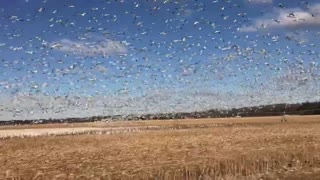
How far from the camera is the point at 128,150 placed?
39844 millimetres

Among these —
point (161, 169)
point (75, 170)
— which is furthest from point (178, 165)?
point (75, 170)

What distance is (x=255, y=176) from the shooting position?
926 inches

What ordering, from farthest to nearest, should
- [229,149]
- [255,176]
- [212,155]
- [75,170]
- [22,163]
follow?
[229,149], [212,155], [22,163], [75,170], [255,176]

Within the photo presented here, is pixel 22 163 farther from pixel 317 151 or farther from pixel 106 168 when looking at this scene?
pixel 317 151

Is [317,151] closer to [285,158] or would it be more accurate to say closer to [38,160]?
[285,158]

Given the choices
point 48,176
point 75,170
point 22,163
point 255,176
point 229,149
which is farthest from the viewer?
point 229,149

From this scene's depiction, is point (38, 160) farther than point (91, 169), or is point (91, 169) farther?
point (38, 160)

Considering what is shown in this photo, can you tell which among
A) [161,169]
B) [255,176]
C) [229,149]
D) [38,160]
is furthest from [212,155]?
[38,160]

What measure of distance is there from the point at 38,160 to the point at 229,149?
15.9m

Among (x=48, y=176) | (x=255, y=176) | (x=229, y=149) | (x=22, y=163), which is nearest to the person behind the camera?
(x=255, y=176)

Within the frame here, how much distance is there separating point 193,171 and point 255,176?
387cm

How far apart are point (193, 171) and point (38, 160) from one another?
1318 centimetres

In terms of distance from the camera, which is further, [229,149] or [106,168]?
[229,149]

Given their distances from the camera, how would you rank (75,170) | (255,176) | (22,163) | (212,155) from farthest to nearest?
(212,155) → (22,163) → (75,170) → (255,176)
